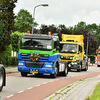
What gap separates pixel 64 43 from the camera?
29.4 m

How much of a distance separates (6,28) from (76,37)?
17.4 m

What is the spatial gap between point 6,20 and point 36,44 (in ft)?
92.1

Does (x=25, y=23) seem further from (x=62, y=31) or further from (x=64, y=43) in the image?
(x=64, y=43)

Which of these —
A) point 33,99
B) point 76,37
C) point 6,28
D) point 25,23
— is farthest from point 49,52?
point 25,23

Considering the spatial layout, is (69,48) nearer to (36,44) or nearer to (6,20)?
(36,44)

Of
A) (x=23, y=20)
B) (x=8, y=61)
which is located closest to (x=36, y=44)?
(x=8, y=61)

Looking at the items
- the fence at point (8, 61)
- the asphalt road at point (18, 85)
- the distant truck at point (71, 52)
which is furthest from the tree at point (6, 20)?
the asphalt road at point (18, 85)

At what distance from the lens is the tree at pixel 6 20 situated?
148 ft

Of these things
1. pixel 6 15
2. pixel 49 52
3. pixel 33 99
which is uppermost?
pixel 6 15

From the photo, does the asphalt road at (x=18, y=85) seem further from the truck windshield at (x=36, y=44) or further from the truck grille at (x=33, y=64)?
the truck windshield at (x=36, y=44)

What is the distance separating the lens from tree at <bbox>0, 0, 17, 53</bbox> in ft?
148

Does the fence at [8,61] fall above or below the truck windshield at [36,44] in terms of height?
below

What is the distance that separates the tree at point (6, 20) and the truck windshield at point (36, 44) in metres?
25.1

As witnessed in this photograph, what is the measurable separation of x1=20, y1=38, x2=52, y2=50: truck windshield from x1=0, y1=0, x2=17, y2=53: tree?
82.4ft
